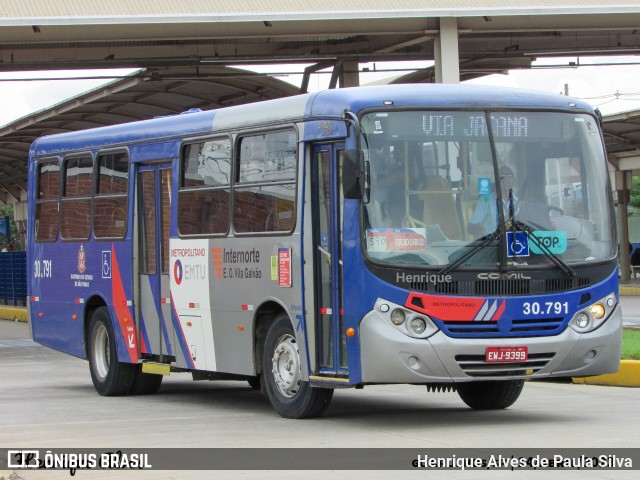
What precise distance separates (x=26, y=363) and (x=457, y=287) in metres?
12.3

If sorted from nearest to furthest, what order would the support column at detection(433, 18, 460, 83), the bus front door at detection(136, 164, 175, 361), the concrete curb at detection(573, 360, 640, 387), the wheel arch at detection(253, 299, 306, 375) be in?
1. the wheel arch at detection(253, 299, 306, 375)
2. the bus front door at detection(136, 164, 175, 361)
3. the concrete curb at detection(573, 360, 640, 387)
4. the support column at detection(433, 18, 460, 83)

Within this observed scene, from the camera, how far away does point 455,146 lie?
12.3m

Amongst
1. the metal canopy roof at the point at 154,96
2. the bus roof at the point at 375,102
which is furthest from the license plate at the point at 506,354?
the metal canopy roof at the point at 154,96

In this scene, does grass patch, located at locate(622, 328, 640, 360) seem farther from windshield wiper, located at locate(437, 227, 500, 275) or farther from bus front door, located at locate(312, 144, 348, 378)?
bus front door, located at locate(312, 144, 348, 378)

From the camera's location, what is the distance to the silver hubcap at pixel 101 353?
55.2ft

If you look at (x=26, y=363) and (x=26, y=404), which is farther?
(x=26, y=363)

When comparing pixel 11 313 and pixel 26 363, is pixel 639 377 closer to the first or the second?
pixel 26 363

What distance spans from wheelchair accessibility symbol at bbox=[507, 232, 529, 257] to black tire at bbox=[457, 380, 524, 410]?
1915 millimetres

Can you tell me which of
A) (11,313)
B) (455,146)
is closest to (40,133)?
(11,313)

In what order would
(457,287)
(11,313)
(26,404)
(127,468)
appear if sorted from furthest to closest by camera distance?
(11,313) → (26,404) → (457,287) → (127,468)

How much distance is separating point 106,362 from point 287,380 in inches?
172

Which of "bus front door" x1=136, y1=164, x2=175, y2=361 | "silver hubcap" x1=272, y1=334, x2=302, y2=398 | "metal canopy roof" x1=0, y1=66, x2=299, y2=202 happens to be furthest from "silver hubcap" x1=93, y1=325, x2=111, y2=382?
"metal canopy roof" x1=0, y1=66, x2=299, y2=202

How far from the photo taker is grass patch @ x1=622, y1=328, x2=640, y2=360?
17.1 metres

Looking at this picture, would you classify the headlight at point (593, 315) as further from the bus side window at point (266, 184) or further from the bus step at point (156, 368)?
the bus step at point (156, 368)
